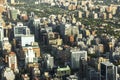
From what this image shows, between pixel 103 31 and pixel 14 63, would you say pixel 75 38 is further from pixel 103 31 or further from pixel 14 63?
pixel 14 63

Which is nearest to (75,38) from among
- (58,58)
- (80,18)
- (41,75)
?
(58,58)

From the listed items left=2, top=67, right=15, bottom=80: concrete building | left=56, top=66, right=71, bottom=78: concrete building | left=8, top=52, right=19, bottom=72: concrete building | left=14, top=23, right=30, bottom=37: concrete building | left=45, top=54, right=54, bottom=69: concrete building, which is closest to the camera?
left=2, top=67, right=15, bottom=80: concrete building

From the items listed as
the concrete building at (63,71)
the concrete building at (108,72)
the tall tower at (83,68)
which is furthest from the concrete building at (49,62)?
the concrete building at (108,72)

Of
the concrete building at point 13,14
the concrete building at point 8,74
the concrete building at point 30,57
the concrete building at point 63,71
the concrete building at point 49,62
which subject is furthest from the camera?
the concrete building at point 13,14

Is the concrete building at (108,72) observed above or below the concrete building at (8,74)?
above

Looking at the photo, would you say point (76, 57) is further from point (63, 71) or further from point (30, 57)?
point (30, 57)

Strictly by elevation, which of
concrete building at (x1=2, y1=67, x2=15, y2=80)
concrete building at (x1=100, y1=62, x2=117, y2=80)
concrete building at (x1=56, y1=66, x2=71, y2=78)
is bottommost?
concrete building at (x1=56, y1=66, x2=71, y2=78)

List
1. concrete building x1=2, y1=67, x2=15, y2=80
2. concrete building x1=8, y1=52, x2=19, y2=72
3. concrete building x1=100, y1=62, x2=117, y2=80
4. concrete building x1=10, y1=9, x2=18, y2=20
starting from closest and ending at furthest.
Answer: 1. concrete building x1=100, y1=62, x2=117, y2=80
2. concrete building x1=2, y1=67, x2=15, y2=80
3. concrete building x1=8, y1=52, x2=19, y2=72
4. concrete building x1=10, y1=9, x2=18, y2=20

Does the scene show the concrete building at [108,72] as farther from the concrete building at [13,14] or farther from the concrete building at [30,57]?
the concrete building at [13,14]

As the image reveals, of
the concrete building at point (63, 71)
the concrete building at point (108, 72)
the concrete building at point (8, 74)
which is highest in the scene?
the concrete building at point (108, 72)

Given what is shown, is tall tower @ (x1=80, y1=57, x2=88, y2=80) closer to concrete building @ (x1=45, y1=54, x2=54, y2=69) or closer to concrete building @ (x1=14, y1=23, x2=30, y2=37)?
concrete building @ (x1=45, y1=54, x2=54, y2=69)

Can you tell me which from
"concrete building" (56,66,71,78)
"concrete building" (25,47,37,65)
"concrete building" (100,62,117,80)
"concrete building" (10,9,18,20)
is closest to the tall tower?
"concrete building" (56,66,71,78)

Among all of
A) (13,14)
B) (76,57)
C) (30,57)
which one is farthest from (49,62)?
(13,14)
